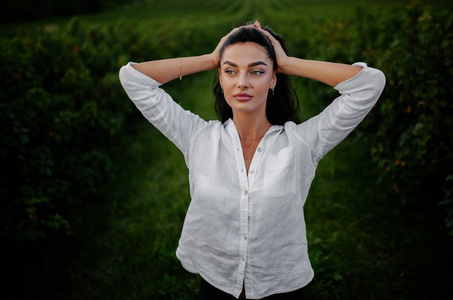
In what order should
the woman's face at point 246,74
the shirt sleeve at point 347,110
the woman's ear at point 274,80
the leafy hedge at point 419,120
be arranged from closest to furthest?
the shirt sleeve at point 347,110
the woman's face at point 246,74
the woman's ear at point 274,80
the leafy hedge at point 419,120

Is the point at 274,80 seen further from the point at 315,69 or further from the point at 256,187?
the point at 256,187

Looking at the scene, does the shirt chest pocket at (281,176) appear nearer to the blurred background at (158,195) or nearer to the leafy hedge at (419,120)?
the blurred background at (158,195)

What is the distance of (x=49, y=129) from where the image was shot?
339cm

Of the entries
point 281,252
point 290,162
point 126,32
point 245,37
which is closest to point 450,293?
point 281,252

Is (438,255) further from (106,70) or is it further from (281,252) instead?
(106,70)

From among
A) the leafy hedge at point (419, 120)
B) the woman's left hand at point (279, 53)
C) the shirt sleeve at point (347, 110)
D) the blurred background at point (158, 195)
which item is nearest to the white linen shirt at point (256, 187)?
the shirt sleeve at point (347, 110)

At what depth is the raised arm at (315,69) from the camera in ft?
5.36

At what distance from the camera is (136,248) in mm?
3486

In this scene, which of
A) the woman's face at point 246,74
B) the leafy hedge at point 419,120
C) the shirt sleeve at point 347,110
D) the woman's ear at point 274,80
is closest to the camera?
the shirt sleeve at point 347,110

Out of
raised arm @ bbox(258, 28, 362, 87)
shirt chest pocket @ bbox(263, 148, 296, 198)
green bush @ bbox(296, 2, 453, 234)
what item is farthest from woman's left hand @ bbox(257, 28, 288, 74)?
green bush @ bbox(296, 2, 453, 234)

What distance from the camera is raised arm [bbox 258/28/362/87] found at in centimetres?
163

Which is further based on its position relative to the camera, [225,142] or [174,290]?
[174,290]

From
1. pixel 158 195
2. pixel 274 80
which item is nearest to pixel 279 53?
pixel 274 80

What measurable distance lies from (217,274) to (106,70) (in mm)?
4767
